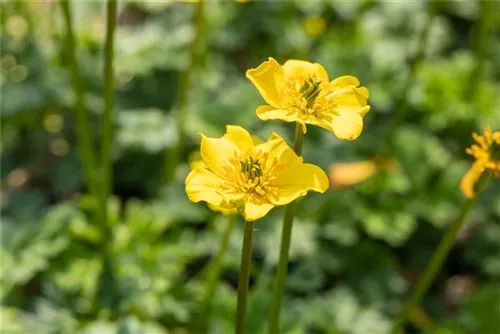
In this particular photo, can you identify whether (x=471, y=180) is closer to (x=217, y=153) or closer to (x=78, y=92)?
(x=217, y=153)

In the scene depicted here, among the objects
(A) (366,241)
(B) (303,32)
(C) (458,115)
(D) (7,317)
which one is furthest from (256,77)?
(B) (303,32)

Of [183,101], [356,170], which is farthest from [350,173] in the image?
[183,101]

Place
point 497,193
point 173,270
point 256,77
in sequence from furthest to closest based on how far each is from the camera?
point 497,193 < point 173,270 < point 256,77

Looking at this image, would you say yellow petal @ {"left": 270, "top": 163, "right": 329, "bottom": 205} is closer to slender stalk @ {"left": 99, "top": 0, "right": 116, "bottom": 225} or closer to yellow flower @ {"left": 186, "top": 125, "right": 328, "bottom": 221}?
yellow flower @ {"left": 186, "top": 125, "right": 328, "bottom": 221}

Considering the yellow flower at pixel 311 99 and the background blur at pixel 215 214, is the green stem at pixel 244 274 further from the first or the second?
the background blur at pixel 215 214

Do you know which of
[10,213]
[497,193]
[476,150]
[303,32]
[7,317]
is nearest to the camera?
[476,150]

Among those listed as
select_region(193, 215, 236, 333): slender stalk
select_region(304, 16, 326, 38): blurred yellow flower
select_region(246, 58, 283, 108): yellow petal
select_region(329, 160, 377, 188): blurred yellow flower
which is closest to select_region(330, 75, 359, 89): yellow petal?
select_region(246, 58, 283, 108): yellow petal

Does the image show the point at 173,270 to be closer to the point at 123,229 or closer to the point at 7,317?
the point at 123,229
